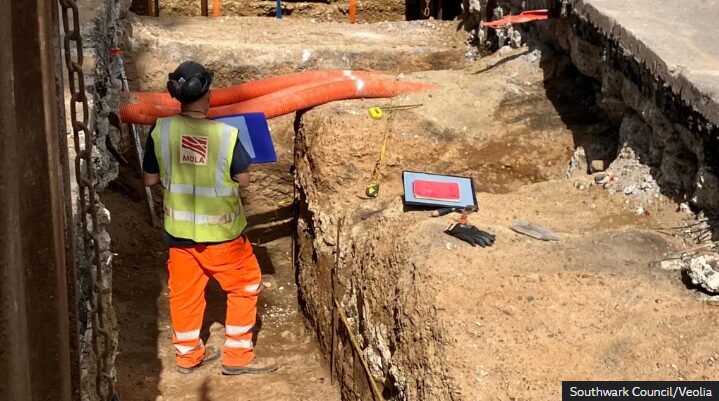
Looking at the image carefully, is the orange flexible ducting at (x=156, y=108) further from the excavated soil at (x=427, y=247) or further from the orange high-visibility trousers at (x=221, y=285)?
the orange high-visibility trousers at (x=221, y=285)

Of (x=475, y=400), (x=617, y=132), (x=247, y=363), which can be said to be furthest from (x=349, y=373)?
(x=617, y=132)

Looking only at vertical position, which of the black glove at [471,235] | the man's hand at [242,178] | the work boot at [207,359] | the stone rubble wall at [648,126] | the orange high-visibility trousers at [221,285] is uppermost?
the stone rubble wall at [648,126]

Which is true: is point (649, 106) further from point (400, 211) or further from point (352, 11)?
point (352, 11)

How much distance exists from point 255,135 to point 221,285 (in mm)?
937

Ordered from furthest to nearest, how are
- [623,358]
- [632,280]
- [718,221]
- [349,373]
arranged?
[349,373]
[718,221]
[632,280]
[623,358]

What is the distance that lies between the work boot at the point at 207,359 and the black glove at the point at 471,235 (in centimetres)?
210

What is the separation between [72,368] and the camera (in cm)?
273

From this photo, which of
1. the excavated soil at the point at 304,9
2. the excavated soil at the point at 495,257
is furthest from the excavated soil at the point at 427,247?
the excavated soil at the point at 304,9

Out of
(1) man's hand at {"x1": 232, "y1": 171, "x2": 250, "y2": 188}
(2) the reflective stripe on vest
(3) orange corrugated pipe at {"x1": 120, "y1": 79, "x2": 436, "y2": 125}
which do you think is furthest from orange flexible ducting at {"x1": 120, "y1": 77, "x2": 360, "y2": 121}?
(1) man's hand at {"x1": 232, "y1": 171, "x2": 250, "y2": 188}

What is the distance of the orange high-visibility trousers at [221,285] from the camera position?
5367 mm

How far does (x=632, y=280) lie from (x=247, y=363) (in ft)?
8.93

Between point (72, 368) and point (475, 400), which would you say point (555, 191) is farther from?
point (72, 368)

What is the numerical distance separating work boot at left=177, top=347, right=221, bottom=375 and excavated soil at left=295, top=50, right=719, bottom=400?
0.74 meters

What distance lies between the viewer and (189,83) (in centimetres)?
498
